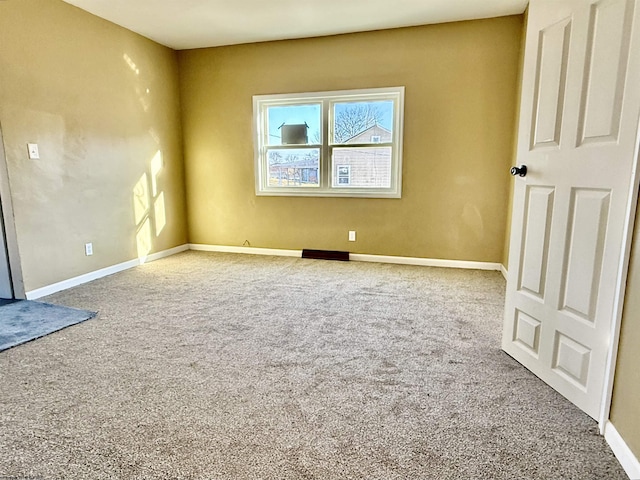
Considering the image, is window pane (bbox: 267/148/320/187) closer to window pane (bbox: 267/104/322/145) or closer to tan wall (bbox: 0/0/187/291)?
window pane (bbox: 267/104/322/145)

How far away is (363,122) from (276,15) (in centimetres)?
141

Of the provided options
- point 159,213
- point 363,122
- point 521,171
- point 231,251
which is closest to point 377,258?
point 363,122

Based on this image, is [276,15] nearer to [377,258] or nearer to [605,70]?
[377,258]

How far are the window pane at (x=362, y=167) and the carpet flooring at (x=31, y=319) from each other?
2890mm

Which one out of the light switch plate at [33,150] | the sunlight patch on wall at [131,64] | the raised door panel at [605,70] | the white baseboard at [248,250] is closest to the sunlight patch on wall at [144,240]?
the white baseboard at [248,250]

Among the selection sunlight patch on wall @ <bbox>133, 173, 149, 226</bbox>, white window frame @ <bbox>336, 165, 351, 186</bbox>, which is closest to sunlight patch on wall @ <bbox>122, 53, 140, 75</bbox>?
sunlight patch on wall @ <bbox>133, 173, 149, 226</bbox>

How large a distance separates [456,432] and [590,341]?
0.72 metres

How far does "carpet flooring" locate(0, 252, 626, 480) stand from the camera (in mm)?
1372

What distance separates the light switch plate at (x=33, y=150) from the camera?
10.3 feet

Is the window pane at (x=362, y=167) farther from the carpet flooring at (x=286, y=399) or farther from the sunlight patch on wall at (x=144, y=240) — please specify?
the sunlight patch on wall at (x=144, y=240)

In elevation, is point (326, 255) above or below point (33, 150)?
below

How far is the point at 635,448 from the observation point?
4.25 ft

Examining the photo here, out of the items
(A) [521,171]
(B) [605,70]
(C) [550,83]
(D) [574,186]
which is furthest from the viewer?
(A) [521,171]

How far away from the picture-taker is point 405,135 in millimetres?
4113
